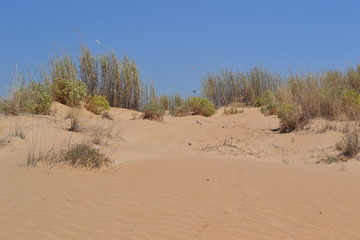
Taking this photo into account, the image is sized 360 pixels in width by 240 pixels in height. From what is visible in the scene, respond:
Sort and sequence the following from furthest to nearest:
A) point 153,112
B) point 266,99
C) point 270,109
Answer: point 266,99, point 270,109, point 153,112

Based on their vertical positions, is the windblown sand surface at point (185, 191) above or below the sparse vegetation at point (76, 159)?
below

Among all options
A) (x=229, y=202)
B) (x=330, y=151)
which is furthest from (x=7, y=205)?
(x=330, y=151)

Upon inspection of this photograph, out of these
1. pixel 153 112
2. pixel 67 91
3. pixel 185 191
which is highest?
pixel 67 91

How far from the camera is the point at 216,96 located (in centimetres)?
2142

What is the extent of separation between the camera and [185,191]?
6.32 metres

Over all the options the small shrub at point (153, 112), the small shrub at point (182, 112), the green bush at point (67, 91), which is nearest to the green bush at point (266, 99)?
the small shrub at point (182, 112)

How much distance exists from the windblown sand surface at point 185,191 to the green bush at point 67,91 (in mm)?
2921

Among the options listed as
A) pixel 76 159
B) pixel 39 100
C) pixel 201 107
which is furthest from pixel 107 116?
pixel 76 159

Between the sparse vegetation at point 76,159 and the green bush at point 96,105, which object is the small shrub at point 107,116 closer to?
the green bush at point 96,105

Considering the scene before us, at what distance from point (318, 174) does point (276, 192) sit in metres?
1.54

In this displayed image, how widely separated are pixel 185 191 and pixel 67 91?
353 inches

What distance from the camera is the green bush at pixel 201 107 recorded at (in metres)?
16.4

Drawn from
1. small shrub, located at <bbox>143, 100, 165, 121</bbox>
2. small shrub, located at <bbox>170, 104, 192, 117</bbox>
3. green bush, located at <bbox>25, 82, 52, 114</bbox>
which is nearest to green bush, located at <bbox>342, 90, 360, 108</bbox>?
small shrub, located at <bbox>143, 100, 165, 121</bbox>

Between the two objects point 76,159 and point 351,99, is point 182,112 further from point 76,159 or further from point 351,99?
point 76,159
